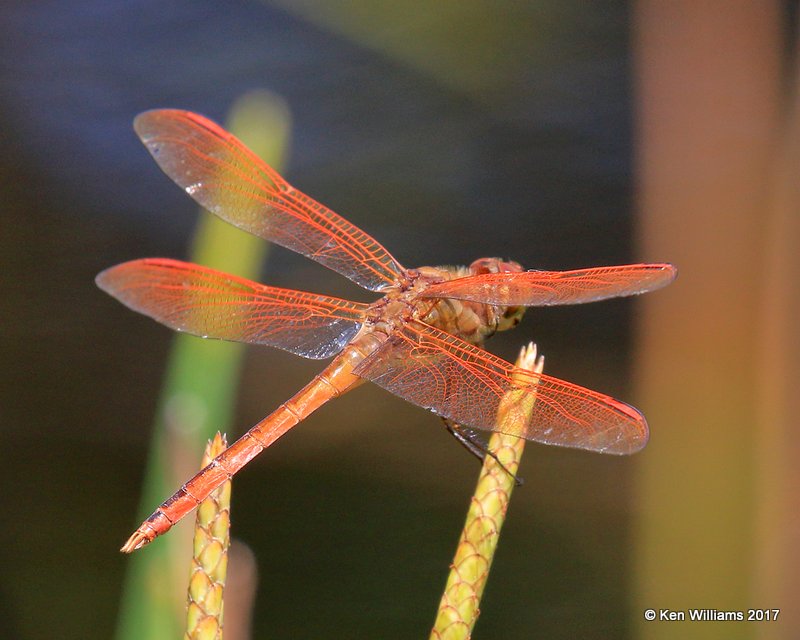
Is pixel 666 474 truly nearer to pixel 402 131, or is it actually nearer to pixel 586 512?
pixel 586 512

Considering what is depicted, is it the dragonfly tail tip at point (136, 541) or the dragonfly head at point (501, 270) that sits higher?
the dragonfly head at point (501, 270)

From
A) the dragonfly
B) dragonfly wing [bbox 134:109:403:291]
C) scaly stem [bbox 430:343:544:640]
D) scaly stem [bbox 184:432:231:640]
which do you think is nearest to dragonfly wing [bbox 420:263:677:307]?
the dragonfly

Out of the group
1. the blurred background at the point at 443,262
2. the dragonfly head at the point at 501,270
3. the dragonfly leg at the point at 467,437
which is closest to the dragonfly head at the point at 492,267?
the dragonfly head at the point at 501,270

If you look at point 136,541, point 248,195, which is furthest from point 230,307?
point 136,541

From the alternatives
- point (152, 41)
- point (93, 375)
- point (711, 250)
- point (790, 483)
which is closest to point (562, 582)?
point (790, 483)

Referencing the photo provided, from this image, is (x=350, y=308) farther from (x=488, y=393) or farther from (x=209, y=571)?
(x=209, y=571)

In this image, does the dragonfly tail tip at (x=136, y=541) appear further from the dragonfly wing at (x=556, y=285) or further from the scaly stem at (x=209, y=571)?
the dragonfly wing at (x=556, y=285)
